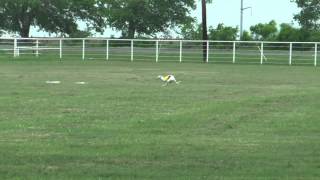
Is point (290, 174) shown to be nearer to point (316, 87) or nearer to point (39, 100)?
point (39, 100)

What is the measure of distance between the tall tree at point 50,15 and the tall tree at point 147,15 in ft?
16.3

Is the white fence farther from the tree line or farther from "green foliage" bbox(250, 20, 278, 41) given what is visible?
"green foliage" bbox(250, 20, 278, 41)

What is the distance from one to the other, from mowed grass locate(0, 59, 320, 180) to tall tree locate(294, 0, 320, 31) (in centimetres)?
4107

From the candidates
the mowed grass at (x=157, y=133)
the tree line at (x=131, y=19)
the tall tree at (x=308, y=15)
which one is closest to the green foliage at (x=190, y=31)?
the tree line at (x=131, y=19)

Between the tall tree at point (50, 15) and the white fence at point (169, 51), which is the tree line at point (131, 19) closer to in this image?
the tall tree at point (50, 15)

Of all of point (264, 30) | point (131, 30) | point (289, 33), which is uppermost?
point (264, 30)

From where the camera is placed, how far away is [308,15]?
60312mm

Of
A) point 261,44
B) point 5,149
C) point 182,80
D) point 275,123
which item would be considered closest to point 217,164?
point 5,149

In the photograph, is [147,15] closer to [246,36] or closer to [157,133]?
[246,36]

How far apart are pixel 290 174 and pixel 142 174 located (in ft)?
5.34

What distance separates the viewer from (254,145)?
1005 centimetres

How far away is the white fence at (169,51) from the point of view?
1716 inches

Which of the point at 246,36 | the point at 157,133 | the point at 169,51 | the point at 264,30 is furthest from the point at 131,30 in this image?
the point at 157,133

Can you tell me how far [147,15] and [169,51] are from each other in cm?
1671
